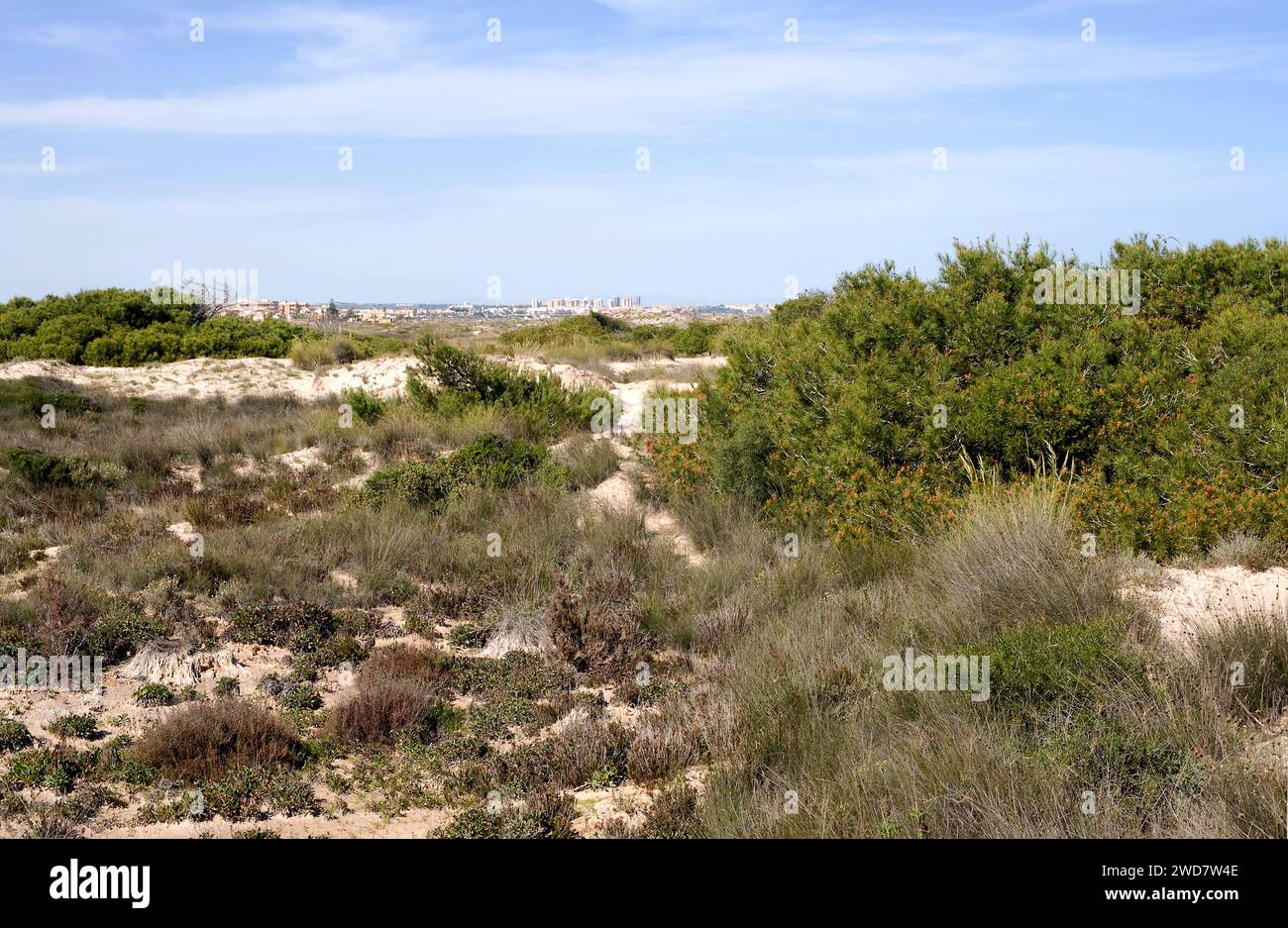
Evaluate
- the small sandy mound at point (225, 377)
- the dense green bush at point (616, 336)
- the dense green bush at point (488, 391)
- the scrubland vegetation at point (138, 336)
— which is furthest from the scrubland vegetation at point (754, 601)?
the dense green bush at point (616, 336)

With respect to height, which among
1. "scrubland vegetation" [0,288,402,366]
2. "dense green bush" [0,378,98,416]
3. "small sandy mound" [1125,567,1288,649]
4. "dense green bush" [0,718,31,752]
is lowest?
"dense green bush" [0,718,31,752]

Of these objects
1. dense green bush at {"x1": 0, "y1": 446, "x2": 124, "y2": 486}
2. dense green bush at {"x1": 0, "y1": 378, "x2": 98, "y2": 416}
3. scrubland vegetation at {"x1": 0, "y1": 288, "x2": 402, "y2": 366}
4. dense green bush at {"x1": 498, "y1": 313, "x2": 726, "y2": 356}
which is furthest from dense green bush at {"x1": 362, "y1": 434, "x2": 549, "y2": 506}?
dense green bush at {"x1": 498, "y1": 313, "x2": 726, "y2": 356}

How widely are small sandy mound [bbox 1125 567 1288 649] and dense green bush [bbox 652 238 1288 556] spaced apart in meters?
0.45

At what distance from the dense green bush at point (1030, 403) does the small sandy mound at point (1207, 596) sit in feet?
1.48

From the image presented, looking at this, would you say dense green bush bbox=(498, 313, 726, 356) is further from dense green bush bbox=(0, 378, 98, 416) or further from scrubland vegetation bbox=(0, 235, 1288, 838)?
scrubland vegetation bbox=(0, 235, 1288, 838)

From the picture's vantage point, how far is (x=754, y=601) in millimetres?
6824

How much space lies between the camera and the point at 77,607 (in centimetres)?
658

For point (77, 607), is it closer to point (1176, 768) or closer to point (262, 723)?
point (262, 723)

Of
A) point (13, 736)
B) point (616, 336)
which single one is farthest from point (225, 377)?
point (13, 736)

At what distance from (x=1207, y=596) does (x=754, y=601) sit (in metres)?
2.84

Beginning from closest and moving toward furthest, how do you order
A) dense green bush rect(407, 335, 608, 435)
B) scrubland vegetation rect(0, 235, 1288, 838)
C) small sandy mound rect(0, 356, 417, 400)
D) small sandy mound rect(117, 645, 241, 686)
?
scrubland vegetation rect(0, 235, 1288, 838), small sandy mound rect(117, 645, 241, 686), dense green bush rect(407, 335, 608, 435), small sandy mound rect(0, 356, 417, 400)

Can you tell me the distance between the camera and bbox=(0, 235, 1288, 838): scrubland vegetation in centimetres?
410

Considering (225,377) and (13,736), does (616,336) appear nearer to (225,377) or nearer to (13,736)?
(225,377)

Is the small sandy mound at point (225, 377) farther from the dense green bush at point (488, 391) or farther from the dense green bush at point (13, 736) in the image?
the dense green bush at point (13, 736)
